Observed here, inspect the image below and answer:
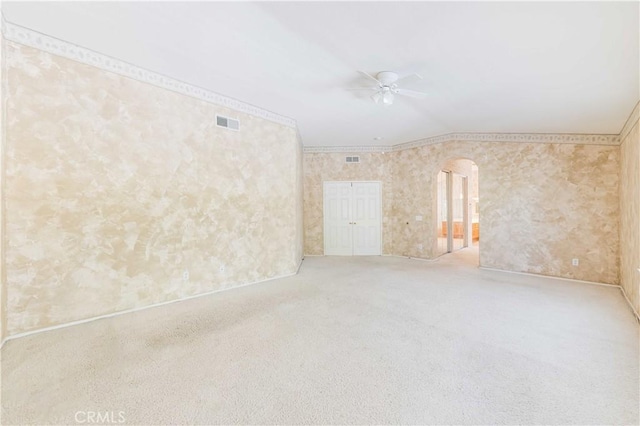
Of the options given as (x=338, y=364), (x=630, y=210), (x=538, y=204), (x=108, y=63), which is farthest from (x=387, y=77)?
(x=538, y=204)

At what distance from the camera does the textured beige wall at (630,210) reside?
3398 millimetres

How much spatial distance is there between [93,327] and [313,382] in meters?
2.53

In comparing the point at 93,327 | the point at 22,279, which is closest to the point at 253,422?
the point at 93,327

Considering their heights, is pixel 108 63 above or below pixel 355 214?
above

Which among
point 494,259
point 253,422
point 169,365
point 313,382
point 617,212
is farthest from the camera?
point 494,259

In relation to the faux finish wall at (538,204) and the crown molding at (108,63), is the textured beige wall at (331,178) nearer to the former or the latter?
the faux finish wall at (538,204)

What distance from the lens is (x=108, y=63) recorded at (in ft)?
10.0

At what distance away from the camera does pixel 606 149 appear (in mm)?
4625

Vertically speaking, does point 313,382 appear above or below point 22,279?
below

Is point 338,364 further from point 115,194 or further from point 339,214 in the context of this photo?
point 339,214

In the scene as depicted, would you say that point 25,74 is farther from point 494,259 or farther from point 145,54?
point 494,259

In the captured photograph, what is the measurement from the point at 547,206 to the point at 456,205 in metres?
4.04

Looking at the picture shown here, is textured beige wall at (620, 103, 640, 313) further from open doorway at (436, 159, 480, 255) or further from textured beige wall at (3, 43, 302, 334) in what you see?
textured beige wall at (3, 43, 302, 334)

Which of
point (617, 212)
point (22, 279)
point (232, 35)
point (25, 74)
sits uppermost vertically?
point (232, 35)
